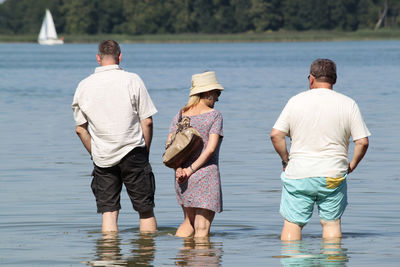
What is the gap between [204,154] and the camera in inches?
287

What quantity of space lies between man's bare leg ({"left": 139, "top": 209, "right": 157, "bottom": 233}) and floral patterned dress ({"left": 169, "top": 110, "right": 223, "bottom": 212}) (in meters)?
0.67

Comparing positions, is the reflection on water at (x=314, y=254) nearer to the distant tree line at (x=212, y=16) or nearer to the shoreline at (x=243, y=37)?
the shoreline at (x=243, y=37)

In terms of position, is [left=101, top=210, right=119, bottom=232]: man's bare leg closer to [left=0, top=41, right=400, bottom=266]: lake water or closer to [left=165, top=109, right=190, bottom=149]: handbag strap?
[left=0, top=41, right=400, bottom=266]: lake water

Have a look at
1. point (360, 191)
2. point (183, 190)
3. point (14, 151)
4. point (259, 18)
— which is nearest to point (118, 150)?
point (183, 190)

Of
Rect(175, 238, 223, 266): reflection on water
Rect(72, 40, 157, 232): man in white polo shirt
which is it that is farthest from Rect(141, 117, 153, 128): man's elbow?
Rect(175, 238, 223, 266): reflection on water

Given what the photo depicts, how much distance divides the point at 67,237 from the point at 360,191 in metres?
4.27

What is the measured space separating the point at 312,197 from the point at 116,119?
5.60ft

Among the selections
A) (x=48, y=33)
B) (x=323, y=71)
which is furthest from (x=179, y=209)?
(x=48, y=33)

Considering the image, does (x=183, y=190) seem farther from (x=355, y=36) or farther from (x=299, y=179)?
(x=355, y=36)

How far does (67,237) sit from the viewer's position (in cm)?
890

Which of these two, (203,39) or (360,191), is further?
(203,39)

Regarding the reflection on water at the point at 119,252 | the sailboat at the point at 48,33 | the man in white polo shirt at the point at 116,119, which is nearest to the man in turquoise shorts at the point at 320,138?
the man in white polo shirt at the point at 116,119

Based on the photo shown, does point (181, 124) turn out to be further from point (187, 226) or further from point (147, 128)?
point (187, 226)

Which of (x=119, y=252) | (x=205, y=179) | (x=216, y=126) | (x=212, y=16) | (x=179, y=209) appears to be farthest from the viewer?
(x=212, y=16)
